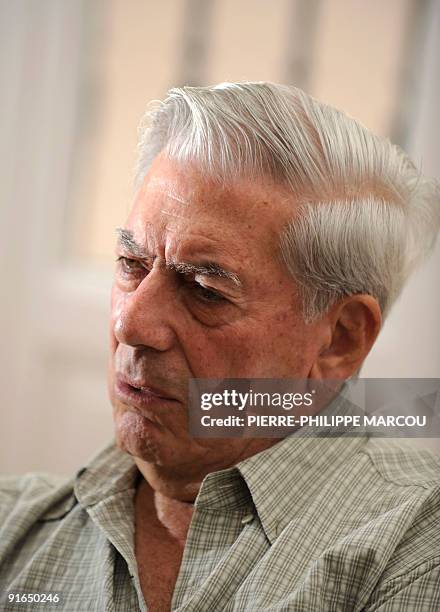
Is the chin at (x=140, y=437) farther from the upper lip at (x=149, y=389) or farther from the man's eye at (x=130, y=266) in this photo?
the man's eye at (x=130, y=266)

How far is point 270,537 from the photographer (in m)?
Answer: 0.95

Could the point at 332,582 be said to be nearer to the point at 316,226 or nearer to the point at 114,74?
the point at 316,226

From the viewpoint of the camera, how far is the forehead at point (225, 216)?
3.22 ft

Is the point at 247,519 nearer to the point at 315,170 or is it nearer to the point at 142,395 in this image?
the point at 142,395

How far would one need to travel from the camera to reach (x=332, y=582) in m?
0.88

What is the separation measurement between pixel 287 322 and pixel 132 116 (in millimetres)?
1196

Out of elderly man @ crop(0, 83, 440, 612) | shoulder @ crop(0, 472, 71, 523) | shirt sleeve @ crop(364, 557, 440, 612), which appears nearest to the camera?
shirt sleeve @ crop(364, 557, 440, 612)

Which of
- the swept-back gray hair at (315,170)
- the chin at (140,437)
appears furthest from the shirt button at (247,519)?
the swept-back gray hair at (315,170)

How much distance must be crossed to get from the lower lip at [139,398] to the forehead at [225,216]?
0.59 ft

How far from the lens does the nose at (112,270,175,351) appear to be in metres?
0.98

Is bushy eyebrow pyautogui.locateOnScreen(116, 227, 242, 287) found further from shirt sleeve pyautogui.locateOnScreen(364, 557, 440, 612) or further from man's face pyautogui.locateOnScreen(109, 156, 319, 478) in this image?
shirt sleeve pyautogui.locateOnScreen(364, 557, 440, 612)

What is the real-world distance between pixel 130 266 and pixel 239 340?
7.2 inches

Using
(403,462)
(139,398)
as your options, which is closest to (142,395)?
(139,398)

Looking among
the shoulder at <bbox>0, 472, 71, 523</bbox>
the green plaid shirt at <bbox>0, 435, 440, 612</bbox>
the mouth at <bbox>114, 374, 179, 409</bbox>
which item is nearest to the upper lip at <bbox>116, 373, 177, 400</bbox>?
the mouth at <bbox>114, 374, 179, 409</bbox>
